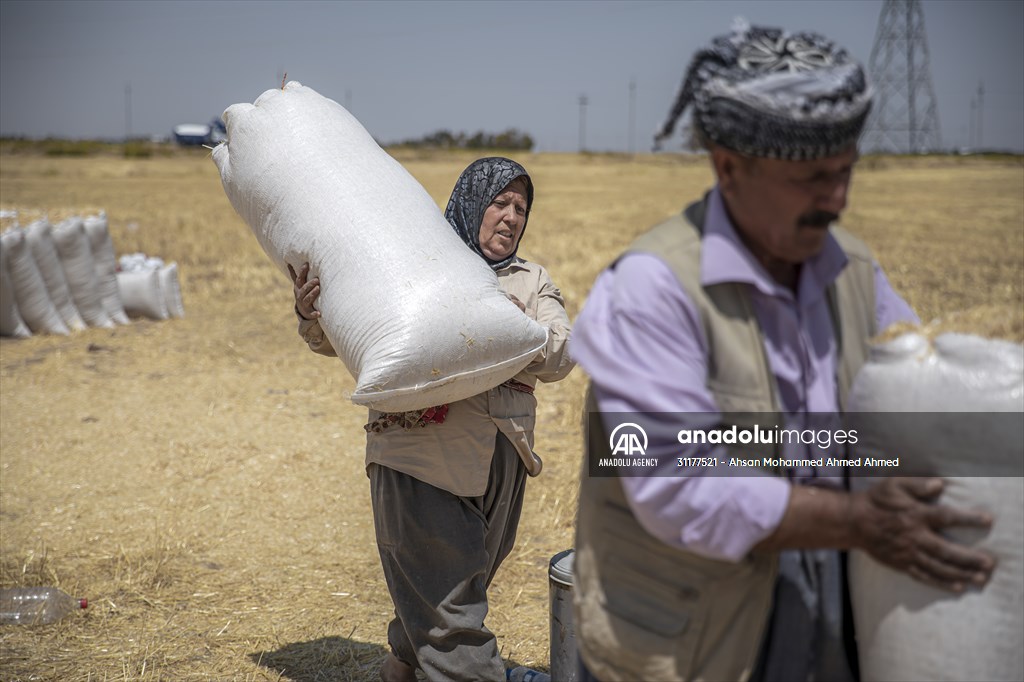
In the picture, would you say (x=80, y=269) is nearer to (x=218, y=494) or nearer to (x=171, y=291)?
(x=171, y=291)

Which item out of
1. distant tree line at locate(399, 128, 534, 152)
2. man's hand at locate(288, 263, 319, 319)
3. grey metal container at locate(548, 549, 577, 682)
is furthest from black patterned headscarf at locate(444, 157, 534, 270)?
distant tree line at locate(399, 128, 534, 152)

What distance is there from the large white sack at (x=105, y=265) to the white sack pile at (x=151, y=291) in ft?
0.41

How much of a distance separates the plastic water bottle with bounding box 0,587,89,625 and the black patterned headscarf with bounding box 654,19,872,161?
331 centimetres

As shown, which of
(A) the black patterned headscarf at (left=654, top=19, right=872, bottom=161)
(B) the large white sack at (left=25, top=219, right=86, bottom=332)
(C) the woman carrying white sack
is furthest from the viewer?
(B) the large white sack at (left=25, top=219, right=86, bottom=332)

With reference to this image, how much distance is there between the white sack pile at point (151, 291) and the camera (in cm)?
905

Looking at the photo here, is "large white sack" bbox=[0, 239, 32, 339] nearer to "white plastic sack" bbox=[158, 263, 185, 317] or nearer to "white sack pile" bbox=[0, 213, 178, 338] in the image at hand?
"white sack pile" bbox=[0, 213, 178, 338]

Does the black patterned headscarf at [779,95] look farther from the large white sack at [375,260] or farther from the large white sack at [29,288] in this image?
the large white sack at [29,288]

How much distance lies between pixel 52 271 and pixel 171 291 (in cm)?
120

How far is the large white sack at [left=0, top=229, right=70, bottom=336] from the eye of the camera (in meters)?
7.73

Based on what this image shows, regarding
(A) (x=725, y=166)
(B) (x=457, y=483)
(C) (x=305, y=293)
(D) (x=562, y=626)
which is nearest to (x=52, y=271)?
(C) (x=305, y=293)

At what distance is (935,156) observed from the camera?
42688mm

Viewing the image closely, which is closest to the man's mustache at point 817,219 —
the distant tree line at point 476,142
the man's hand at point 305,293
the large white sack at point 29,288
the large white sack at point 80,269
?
the man's hand at point 305,293

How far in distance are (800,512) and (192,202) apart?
21263 millimetres

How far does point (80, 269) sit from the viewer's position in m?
8.52
